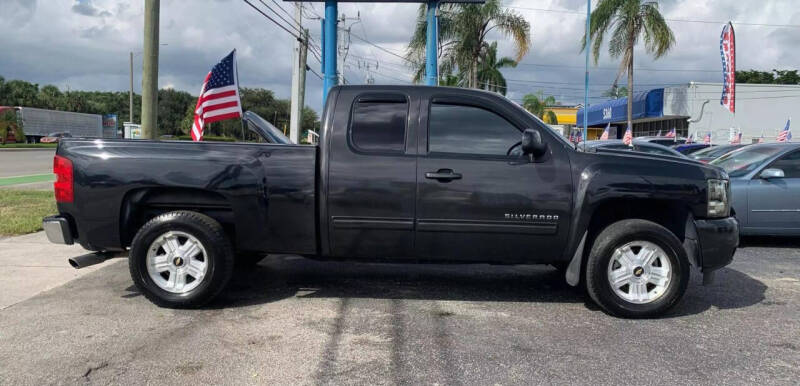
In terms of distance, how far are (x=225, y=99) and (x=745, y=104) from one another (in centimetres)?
3470

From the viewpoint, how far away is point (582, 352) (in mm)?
3979

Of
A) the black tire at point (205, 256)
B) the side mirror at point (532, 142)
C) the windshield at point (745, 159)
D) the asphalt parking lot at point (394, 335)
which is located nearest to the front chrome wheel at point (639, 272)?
the asphalt parking lot at point (394, 335)

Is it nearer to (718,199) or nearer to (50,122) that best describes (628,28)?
(718,199)

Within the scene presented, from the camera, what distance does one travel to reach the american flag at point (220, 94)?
306 inches

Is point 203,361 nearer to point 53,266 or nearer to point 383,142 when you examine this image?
point 383,142

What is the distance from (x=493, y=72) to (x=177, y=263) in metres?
27.5

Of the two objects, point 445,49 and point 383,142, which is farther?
point 445,49

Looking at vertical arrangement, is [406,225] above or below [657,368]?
above

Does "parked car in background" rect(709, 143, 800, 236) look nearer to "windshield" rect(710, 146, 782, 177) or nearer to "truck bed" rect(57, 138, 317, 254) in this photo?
"windshield" rect(710, 146, 782, 177)

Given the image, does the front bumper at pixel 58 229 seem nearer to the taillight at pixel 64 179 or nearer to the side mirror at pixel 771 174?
the taillight at pixel 64 179

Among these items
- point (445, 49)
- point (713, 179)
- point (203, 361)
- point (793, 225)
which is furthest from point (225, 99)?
point (445, 49)

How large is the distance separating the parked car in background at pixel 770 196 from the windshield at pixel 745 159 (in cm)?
3

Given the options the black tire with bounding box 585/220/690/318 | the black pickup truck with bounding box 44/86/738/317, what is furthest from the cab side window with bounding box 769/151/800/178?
the black tire with bounding box 585/220/690/318

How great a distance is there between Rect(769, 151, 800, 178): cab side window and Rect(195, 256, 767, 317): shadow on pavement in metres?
2.24
